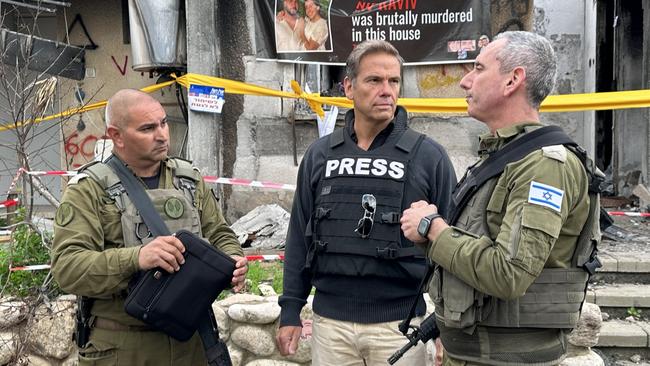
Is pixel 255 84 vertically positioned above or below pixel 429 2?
A: below

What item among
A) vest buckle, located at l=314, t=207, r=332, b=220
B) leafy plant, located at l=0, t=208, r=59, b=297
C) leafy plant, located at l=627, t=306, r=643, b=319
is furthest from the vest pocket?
leafy plant, located at l=627, t=306, r=643, b=319

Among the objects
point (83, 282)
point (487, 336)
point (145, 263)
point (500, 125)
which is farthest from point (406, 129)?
point (83, 282)

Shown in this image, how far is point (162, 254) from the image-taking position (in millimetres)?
2441

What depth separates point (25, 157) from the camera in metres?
4.70

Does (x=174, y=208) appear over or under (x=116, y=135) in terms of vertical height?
under

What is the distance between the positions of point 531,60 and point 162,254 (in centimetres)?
149

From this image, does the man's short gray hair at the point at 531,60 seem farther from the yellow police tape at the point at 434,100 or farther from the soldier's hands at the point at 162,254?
the yellow police tape at the point at 434,100

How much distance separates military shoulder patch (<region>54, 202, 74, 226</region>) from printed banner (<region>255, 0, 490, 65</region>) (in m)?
4.99

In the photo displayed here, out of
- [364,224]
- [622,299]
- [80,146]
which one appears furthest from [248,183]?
[364,224]

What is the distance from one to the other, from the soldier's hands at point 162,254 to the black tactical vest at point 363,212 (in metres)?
0.65

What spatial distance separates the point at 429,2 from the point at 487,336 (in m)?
5.55

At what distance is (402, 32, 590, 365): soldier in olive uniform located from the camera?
6.34 ft

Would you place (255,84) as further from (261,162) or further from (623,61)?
(623,61)

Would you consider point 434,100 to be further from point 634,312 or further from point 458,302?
point 458,302
